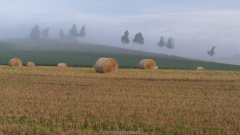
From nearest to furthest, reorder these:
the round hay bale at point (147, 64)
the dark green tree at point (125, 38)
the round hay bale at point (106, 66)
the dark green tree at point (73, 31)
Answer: the round hay bale at point (106, 66) → the round hay bale at point (147, 64) → the dark green tree at point (125, 38) → the dark green tree at point (73, 31)

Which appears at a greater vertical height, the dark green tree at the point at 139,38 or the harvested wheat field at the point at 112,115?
the dark green tree at the point at 139,38

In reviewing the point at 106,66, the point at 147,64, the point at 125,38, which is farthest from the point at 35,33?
the point at 106,66

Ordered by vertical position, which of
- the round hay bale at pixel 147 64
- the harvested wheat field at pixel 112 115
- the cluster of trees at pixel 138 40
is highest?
the cluster of trees at pixel 138 40

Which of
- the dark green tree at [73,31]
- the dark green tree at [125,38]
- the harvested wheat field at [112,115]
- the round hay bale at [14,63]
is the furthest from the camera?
the dark green tree at [73,31]

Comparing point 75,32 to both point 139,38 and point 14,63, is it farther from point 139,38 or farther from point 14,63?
point 14,63

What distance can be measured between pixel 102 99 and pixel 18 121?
342 cm

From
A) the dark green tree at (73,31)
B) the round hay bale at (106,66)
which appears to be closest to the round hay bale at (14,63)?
the round hay bale at (106,66)

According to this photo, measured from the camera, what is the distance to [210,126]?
602cm

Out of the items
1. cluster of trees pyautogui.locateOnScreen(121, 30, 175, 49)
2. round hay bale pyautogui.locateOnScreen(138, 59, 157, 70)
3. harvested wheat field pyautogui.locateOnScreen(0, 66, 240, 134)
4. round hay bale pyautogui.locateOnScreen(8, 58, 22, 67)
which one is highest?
cluster of trees pyautogui.locateOnScreen(121, 30, 175, 49)

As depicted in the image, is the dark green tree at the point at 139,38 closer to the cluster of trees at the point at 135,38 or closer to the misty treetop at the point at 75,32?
the cluster of trees at the point at 135,38

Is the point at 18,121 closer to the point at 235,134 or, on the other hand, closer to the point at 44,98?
the point at 44,98

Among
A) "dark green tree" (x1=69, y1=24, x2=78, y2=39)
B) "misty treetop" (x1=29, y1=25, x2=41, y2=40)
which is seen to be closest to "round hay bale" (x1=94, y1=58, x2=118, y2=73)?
"dark green tree" (x1=69, y1=24, x2=78, y2=39)

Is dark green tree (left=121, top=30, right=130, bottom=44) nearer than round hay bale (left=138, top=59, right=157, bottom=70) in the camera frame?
No

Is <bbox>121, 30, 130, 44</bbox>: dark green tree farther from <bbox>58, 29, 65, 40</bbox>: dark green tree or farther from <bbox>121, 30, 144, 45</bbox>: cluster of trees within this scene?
<bbox>58, 29, 65, 40</bbox>: dark green tree
